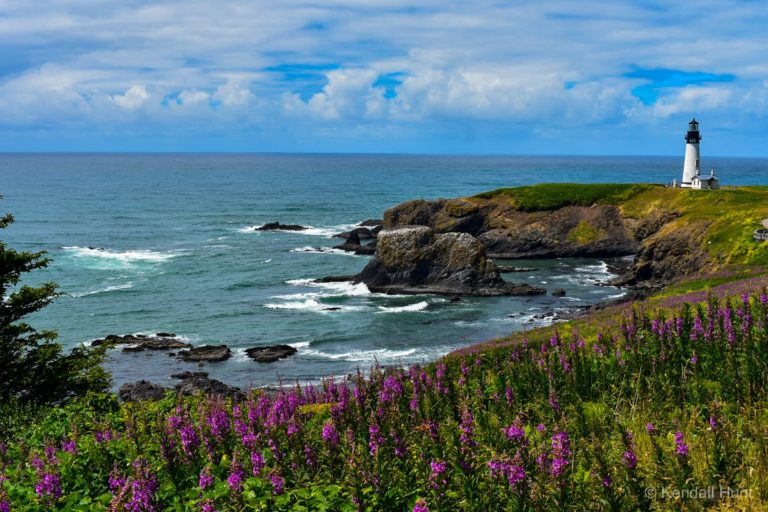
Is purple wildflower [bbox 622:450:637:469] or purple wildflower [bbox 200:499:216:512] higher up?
purple wildflower [bbox 622:450:637:469]

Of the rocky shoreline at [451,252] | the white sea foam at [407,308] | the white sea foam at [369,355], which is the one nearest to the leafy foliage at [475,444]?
the rocky shoreline at [451,252]

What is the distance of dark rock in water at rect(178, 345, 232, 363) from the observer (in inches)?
1722

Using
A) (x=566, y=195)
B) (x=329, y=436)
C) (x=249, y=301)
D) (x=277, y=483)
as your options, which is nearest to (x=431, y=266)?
(x=249, y=301)

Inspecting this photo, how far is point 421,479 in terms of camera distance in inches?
301

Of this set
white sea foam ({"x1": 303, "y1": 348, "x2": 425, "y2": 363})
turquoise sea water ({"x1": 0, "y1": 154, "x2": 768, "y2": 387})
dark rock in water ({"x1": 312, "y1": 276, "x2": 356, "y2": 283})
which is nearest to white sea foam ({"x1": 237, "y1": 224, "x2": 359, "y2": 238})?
turquoise sea water ({"x1": 0, "y1": 154, "x2": 768, "y2": 387})

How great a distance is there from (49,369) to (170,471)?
1799cm

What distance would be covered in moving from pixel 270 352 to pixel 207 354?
4.33 meters

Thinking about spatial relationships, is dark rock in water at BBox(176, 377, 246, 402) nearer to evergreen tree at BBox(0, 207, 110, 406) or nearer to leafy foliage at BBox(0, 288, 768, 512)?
evergreen tree at BBox(0, 207, 110, 406)

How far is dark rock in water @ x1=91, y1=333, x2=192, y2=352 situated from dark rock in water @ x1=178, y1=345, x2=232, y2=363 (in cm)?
197

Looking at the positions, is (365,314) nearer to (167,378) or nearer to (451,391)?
(167,378)

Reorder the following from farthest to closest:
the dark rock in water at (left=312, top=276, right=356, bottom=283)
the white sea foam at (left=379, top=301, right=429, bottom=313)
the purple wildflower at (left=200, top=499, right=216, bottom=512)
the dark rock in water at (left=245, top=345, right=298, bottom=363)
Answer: the dark rock in water at (left=312, top=276, right=356, bottom=283) < the white sea foam at (left=379, top=301, right=429, bottom=313) < the dark rock in water at (left=245, top=345, right=298, bottom=363) < the purple wildflower at (left=200, top=499, right=216, bottom=512)

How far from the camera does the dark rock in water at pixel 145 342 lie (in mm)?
46781

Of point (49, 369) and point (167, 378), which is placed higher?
point (49, 369)

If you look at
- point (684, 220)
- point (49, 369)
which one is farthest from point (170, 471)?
point (684, 220)
